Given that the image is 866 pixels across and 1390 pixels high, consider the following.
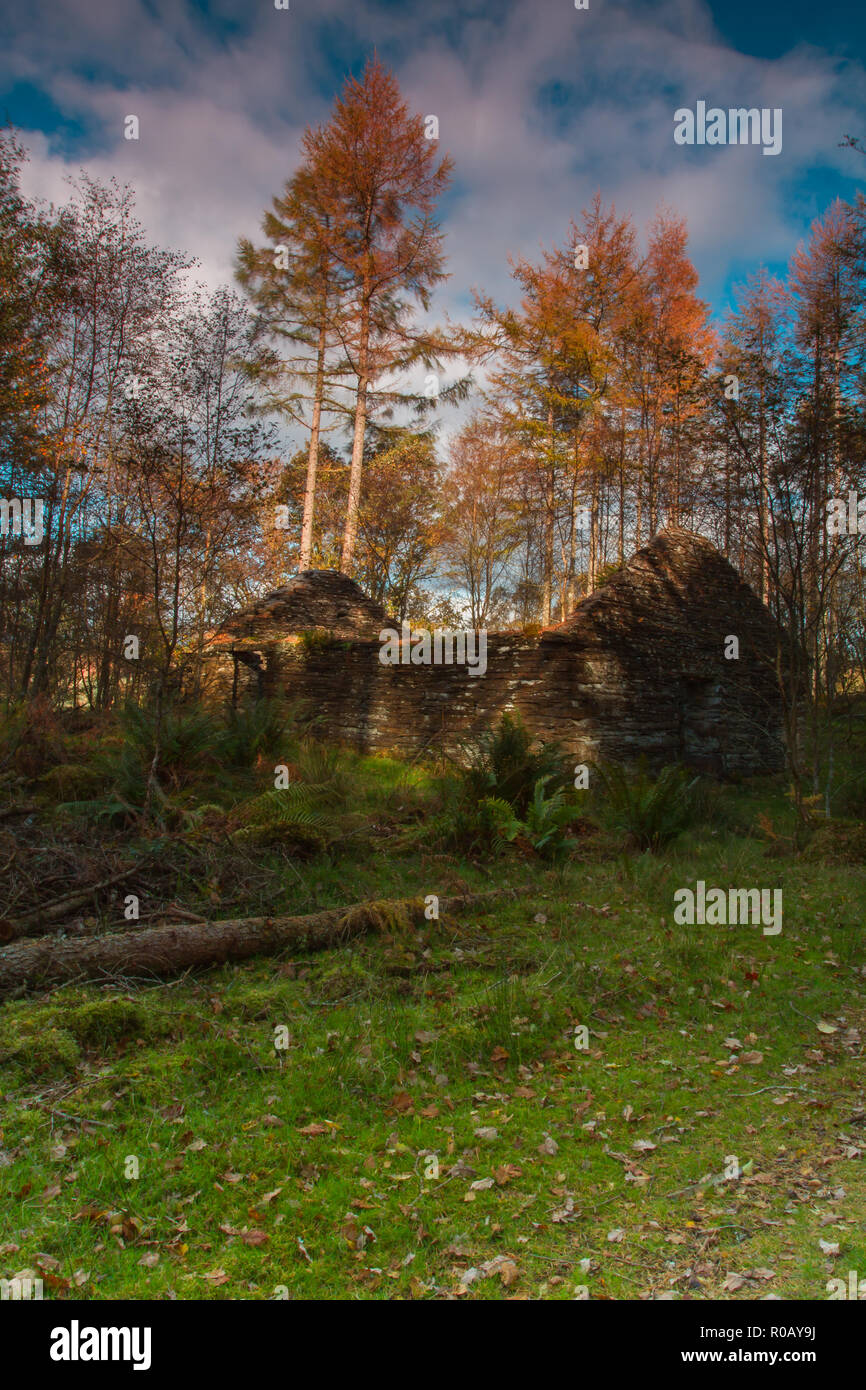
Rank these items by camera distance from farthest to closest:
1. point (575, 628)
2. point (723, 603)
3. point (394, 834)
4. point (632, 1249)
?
point (723, 603)
point (575, 628)
point (394, 834)
point (632, 1249)

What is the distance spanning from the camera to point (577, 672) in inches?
527

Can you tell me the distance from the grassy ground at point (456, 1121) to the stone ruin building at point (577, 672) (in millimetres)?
7113

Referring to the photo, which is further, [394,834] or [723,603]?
[723,603]

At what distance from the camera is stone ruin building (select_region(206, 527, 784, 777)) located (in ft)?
44.0


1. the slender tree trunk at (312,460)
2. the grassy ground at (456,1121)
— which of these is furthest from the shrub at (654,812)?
the slender tree trunk at (312,460)

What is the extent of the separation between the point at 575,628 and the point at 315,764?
18.0 ft

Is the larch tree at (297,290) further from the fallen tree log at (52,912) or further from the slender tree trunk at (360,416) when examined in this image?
the fallen tree log at (52,912)

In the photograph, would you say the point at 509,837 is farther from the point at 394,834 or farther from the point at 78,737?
the point at 78,737

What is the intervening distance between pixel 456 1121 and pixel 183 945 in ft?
8.64

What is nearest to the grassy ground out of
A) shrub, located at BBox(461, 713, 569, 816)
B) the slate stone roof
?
shrub, located at BBox(461, 713, 569, 816)

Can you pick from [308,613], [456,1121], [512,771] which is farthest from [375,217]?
[456,1121]

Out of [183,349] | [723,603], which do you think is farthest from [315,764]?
[723,603]

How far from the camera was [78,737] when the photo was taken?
1127 centimetres

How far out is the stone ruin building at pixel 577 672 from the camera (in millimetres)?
13398
